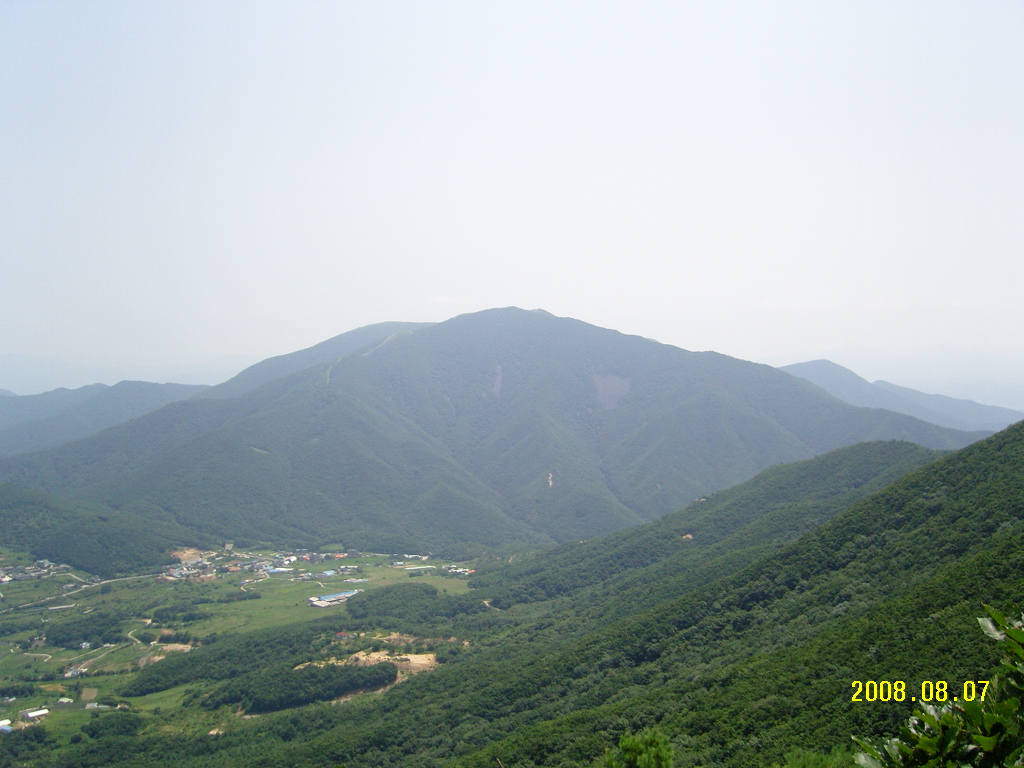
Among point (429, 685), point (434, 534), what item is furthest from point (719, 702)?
point (434, 534)

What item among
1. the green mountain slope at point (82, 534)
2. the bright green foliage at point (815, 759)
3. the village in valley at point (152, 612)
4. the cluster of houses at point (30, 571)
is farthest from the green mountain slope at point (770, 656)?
the cluster of houses at point (30, 571)

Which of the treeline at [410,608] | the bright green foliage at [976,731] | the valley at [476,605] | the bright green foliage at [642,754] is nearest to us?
the bright green foliage at [976,731]

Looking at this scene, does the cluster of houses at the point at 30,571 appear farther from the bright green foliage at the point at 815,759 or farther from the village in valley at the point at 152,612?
the bright green foliage at the point at 815,759

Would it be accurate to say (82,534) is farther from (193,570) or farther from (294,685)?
(294,685)

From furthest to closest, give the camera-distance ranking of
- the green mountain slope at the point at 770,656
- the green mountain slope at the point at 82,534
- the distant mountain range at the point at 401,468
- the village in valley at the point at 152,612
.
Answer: the distant mountain range at the point at 401,468 → the green mountain slope at the point at 82,534 → the village in valley at the point at 152,612 → the green mountain slope at the point at 770,656

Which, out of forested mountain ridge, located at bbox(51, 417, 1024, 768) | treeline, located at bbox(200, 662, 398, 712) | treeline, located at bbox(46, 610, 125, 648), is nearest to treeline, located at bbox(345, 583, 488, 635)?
forested mountain ridge, located at bbox(51, 417, 1024, 768)

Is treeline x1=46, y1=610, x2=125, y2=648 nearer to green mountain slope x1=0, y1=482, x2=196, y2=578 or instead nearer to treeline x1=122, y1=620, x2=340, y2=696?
treeline x1=122, y1=620, x2=340, y2=696
